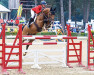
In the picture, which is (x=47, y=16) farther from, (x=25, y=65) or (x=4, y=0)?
(x=4, y=0)

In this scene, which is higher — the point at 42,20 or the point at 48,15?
the point at 48,15

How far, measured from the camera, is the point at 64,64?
29.5 ft

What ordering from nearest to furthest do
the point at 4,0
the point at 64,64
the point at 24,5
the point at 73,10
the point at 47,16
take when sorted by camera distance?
the point at 64,64 < the point at 47,16 < the point at 24,5 < the point at 73,10 < the point at 4,0

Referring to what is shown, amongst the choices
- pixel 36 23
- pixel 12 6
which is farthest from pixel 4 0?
pixel 36 23

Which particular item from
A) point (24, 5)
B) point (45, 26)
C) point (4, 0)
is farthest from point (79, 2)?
point (45, 26)

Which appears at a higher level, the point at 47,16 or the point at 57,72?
the point at 47,16

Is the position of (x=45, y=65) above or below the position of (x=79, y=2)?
below

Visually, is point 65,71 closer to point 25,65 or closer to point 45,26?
point 25,65

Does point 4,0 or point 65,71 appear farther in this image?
point 4,0

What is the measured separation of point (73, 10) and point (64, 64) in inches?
1453

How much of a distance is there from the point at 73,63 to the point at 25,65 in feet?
5.52

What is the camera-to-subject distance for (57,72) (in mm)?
7969

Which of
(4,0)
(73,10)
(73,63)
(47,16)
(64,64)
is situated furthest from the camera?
(4,0)

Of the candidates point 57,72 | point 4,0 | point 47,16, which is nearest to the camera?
point 57,72
